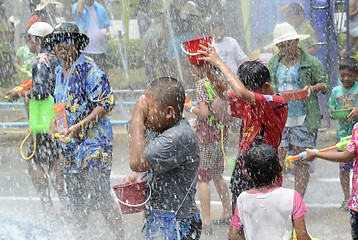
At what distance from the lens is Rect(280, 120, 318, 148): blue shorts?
18.9ft


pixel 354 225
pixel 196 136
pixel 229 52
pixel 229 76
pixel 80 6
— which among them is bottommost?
pixel 354 225

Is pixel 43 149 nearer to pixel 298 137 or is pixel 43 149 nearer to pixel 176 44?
pixel 298 137

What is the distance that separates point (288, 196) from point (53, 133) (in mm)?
2272

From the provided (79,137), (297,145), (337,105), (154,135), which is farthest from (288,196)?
(337,105)

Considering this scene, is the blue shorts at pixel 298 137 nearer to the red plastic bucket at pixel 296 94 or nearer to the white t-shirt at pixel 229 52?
the red plastic bucket at pixel 296 94

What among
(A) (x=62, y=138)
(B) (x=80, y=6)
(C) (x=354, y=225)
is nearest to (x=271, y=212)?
(C) (x=354, y=225)

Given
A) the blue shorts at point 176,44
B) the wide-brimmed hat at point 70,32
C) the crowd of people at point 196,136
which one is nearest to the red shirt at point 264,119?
the crowd of people at point 196,136

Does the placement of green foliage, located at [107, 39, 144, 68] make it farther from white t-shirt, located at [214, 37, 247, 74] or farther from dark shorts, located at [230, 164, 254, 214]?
dark shorts, located at [230, 164, 254, 214]

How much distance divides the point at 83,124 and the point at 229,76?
1.34 metres

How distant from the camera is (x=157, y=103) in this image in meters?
3.23

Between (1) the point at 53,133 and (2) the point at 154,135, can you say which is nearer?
(2) the point at 154,135

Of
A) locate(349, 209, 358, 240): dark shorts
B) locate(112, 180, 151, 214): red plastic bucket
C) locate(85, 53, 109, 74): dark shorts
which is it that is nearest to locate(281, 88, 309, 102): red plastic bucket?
locate(349, 209, 358, 240): dark shorts

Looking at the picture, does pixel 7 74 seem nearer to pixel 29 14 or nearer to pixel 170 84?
pixel 29 14

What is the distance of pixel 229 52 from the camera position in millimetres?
8289
